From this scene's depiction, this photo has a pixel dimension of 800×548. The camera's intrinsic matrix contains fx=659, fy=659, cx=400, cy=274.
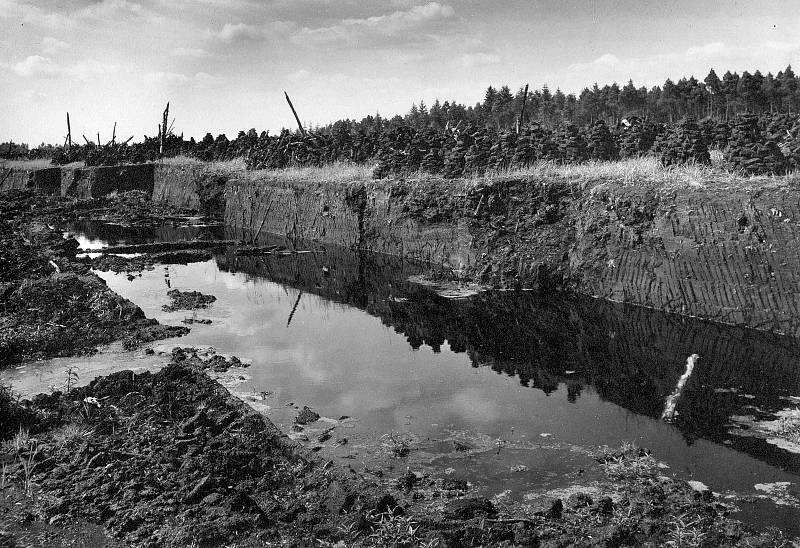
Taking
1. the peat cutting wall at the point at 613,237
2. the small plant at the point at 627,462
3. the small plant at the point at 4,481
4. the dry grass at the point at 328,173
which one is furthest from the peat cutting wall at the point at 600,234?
the small plant at the point at 4,481

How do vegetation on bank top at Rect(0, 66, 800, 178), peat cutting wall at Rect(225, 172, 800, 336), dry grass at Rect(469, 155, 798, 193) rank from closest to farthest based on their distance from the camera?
peat cutting wall at Rect(225, 172, 800, 336) < dry grass at Rect(469, 155, 798, 193) < vegetation on bank top at Rect(0, 66, 800, 178)

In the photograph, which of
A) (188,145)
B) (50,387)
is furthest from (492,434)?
(188,145)

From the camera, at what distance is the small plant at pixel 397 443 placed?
884 cm

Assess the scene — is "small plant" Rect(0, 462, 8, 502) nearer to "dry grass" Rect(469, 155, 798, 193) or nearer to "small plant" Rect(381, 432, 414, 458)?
"small plant" Rect(381, 432, 414, 458)

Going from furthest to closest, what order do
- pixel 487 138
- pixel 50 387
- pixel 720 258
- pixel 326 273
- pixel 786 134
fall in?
pixel 487 138, pixel 326 273, pixel 786 134, pixel 720 258, pixel 50 387

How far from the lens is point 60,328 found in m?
13.6

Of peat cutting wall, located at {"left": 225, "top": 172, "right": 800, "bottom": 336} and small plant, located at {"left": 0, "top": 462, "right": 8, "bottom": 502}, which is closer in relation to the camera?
small plant, located at {"left": 0, "top": 462, "right": 8, "bottom": 502}

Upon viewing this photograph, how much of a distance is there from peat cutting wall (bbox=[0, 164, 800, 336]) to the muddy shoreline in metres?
7.35

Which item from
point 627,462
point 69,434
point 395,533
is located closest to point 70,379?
point 69,434

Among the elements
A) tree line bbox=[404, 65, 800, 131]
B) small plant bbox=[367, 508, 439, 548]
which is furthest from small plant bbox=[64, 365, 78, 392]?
tree line bbox=[404, 65, 800, 131]

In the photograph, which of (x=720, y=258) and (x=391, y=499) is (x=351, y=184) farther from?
(x=391, y=499)

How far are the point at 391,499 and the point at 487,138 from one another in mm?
21575

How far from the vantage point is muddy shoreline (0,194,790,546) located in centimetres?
651

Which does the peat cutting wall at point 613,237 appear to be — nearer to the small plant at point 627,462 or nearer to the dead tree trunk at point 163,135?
the small plant at point 627,462
